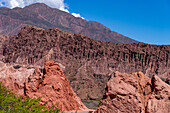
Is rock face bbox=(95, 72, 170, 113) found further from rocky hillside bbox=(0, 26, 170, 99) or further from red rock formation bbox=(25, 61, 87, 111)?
rocky hillside bbox=(0, 26, 170, 99)

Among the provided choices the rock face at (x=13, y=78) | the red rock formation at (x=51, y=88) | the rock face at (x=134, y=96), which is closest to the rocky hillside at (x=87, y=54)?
the rock face at (x=13, y=78)

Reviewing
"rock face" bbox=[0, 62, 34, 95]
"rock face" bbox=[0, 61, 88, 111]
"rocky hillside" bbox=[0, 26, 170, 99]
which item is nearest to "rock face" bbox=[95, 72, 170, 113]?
"rock face" bbox=[0, 61, 88, 111]

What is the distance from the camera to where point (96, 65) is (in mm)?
106938

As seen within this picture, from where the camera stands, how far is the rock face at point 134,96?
13.2 meters

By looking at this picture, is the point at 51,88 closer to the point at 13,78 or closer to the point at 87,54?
the point at 13,78

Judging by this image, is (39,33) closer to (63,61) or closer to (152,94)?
(63,61)

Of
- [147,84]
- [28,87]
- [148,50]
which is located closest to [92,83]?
[148,50]

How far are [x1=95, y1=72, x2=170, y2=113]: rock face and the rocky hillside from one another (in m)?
86.8

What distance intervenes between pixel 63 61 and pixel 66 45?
9.86 meters

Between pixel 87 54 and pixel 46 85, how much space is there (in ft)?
268

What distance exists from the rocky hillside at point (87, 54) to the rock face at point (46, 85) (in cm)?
6833

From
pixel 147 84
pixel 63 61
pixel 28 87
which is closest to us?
pixel 147 84

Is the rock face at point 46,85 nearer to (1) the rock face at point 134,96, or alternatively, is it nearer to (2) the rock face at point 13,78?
(2) the rock face at point 13,78

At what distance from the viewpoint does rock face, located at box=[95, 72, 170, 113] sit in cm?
1320
